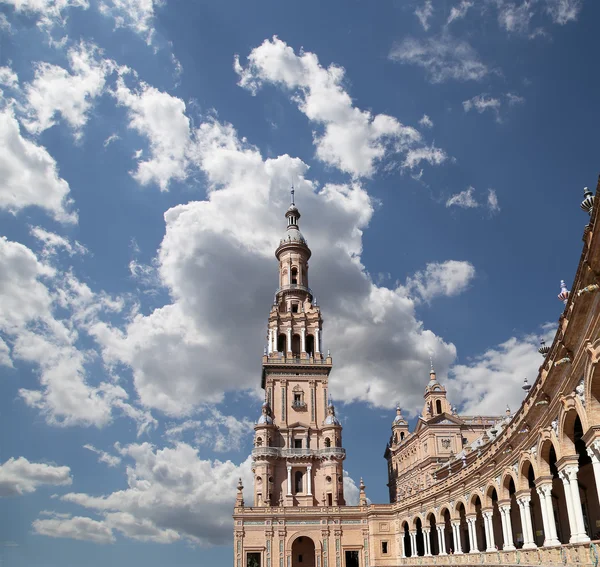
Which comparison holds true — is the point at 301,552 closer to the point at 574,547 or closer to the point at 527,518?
the point at 527,518

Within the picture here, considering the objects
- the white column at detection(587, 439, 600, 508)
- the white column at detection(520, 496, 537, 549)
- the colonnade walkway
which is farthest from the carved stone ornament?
the white column at detection(520, 496, 537, 549)

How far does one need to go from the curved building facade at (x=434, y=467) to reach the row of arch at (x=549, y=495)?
0.07 meters

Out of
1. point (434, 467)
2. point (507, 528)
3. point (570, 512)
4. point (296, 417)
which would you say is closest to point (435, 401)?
point (434, 467)

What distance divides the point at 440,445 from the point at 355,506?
15.0 meters

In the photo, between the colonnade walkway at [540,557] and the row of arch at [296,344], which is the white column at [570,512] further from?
the row of arch at [296,344]

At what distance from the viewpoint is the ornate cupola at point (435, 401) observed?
81000mm

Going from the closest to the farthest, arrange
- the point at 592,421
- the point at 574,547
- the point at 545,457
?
the point at 592,421, the point at 574,547, the point at 545,457

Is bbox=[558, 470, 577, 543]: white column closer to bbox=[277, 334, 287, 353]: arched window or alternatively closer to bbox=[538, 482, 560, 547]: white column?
bbox=[538, 482, 560, 547]: white column

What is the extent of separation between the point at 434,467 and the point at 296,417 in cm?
1807

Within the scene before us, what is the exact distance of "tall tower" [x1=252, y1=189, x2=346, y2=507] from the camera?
6925 cm

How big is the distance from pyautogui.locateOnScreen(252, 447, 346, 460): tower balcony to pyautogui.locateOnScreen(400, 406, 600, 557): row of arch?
2488 cm

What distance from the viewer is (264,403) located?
74.4 meters

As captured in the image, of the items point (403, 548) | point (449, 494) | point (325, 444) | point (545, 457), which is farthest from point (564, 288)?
point (325, 444)

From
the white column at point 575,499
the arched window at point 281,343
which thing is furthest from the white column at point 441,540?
the arched window at point 281,343
